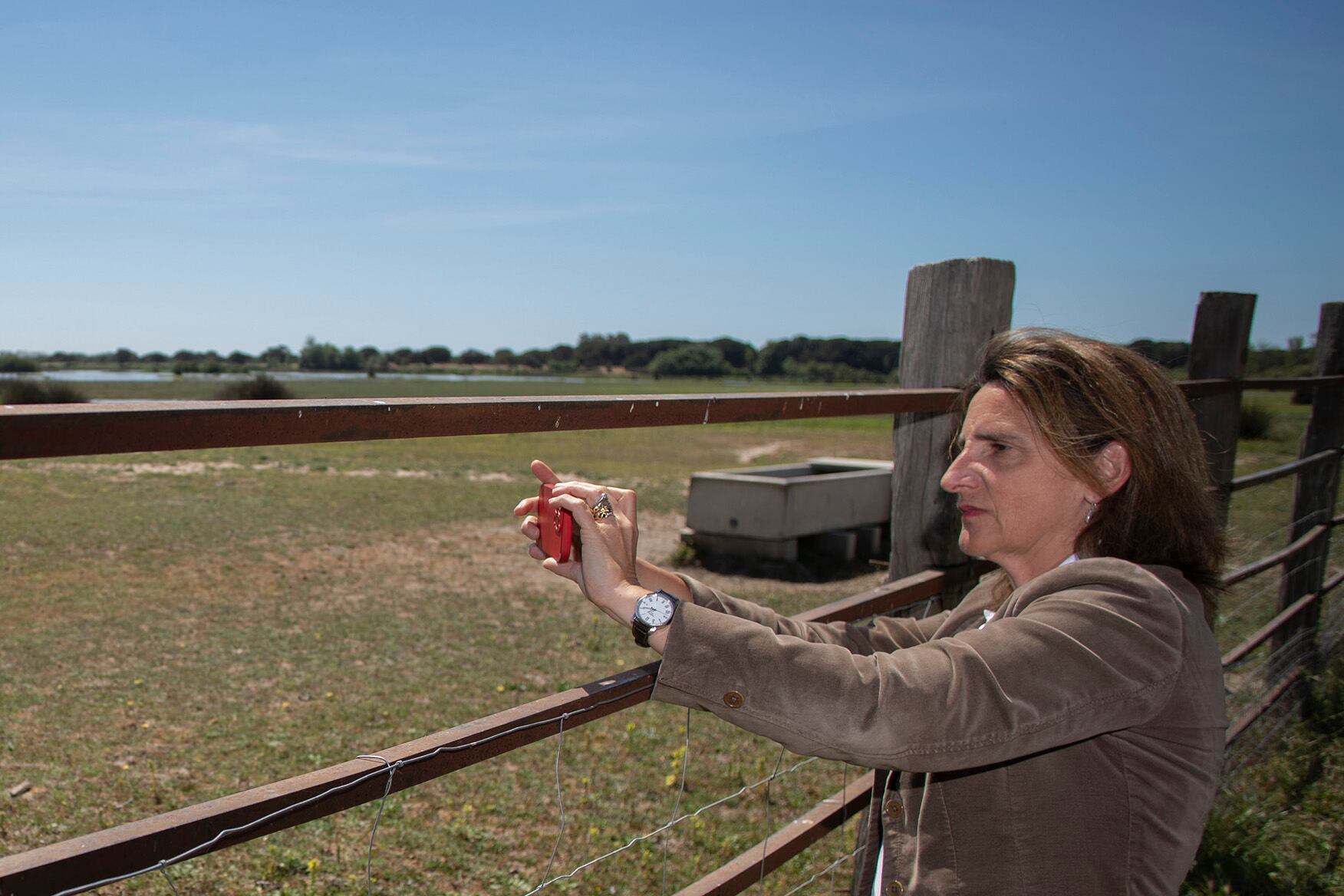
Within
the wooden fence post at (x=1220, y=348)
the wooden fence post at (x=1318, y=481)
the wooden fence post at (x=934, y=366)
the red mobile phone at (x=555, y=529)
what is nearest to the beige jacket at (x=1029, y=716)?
the red mobile phone at (x=555, y=529)

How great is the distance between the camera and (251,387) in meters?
2.39

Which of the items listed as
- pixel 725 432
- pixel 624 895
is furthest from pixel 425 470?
pixel 725 432

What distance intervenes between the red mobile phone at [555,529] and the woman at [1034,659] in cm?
3

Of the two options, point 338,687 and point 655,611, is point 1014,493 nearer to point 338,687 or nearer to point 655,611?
point 655,611

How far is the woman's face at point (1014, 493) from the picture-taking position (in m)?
1.42

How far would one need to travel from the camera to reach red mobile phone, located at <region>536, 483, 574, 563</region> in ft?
4.32

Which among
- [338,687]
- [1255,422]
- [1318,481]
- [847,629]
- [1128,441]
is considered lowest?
[1255,422]

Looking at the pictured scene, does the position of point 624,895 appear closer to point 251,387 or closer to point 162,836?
point 251,387

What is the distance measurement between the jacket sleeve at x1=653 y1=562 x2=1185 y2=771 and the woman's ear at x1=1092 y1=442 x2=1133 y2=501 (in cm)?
22

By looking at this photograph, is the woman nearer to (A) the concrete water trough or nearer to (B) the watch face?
(B) the watch face

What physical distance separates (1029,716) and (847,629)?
0.64 m

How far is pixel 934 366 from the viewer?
7.90ft

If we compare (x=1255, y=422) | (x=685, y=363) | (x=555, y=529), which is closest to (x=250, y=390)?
(x=555, y=529)

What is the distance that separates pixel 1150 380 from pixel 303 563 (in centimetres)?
975
